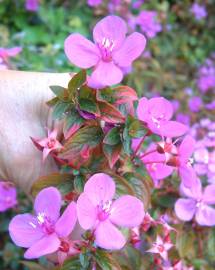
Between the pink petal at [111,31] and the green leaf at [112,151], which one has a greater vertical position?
the pink petal at [111,31]

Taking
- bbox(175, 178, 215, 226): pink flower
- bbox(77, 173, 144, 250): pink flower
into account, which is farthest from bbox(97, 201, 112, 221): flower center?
bbox(175, 178, 215, 226): pink flower

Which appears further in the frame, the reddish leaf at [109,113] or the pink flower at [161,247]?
the pink flower at [161,247]

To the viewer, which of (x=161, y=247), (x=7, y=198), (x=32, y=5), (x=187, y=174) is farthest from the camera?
(x=32, y=5)

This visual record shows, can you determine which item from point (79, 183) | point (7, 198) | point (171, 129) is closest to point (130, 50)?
point (171, 129)

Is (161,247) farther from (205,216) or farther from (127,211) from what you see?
(127,211)

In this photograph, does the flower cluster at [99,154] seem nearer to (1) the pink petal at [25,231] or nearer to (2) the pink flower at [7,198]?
(1) the pink petal at [25,231]

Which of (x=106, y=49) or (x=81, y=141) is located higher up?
(x=106, y=49)

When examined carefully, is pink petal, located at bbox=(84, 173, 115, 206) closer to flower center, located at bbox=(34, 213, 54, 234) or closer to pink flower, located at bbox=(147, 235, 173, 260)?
flower center, located at bbox=(34, 213, 54, 234)

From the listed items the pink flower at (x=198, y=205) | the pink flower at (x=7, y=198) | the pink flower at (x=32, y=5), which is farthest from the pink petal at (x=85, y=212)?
the pink flower at (x=32, y=5)
